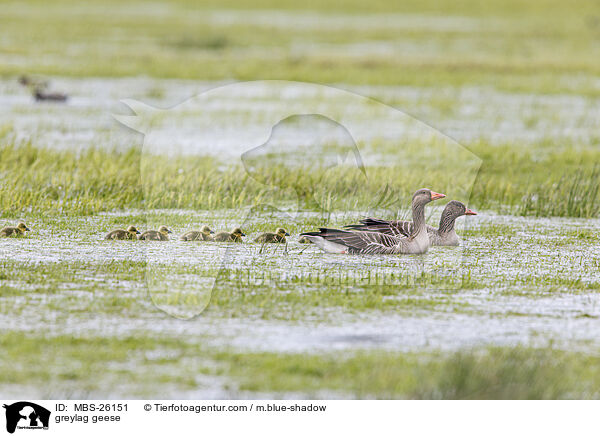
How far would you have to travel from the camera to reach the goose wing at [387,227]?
9.27 meters

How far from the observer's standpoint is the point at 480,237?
10.3 metres

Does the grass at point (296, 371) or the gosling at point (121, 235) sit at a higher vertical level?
the gosling at point (121, 235)

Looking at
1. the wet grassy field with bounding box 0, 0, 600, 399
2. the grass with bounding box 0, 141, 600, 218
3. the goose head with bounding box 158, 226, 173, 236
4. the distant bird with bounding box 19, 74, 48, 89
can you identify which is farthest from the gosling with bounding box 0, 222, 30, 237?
the distant bird with bounding box 19, 74, 48, 89

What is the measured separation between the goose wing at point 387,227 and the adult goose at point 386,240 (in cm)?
4

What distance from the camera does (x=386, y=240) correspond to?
9.23 m

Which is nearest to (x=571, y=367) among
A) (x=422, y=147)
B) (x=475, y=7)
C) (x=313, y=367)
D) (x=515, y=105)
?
(x=313, y=367)

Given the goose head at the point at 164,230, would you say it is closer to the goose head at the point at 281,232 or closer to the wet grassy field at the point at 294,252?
the wet grassy field at the point at 294,252

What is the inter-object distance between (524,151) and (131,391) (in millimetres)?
11157

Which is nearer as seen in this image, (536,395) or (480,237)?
(536,395)

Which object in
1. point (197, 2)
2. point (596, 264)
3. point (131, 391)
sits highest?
point (197, 2)

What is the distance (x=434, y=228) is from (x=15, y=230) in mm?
4248

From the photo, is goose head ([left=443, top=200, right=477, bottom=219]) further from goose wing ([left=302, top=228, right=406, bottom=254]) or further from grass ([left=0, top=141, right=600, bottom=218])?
grass ([left=0, top=141, right=600, bottom=218])

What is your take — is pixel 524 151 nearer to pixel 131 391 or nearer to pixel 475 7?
pixel 131 391
